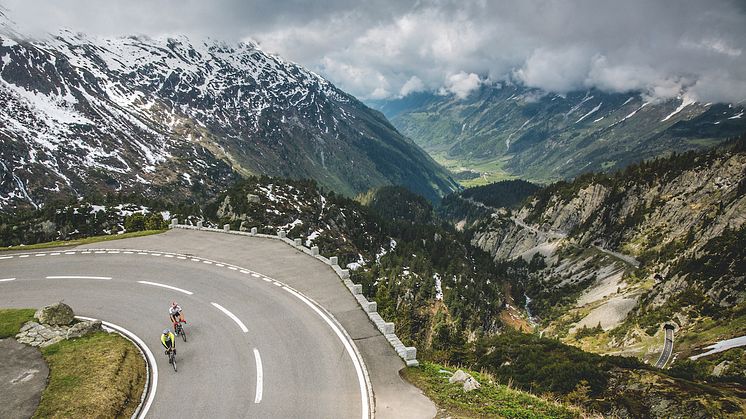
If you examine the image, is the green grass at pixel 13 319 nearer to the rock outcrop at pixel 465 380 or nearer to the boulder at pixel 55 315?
the boulder at pixel 55 315

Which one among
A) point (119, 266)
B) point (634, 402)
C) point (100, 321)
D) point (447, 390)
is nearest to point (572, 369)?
point (634, 402)

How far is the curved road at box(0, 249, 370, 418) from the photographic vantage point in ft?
64.8

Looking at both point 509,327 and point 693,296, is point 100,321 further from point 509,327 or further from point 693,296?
point 509,327

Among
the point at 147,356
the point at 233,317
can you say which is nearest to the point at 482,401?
the point at 233,317

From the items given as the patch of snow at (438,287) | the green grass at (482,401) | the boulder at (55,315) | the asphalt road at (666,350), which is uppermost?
the patch of snow at (438,287)

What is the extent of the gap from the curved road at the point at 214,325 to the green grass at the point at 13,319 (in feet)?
7.72

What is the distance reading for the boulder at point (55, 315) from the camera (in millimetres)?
24375

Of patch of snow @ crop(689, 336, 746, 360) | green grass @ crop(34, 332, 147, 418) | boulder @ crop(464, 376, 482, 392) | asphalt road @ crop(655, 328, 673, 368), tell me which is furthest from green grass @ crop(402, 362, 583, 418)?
asphalt road @ crop(655, 328, 673, 368)

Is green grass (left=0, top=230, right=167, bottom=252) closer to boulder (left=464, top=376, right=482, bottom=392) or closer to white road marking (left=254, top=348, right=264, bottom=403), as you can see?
white road marking (left=254, top=348, right=264, bottom=403)

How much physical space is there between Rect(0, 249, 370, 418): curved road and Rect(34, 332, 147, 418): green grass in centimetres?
127

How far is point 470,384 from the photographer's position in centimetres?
2111

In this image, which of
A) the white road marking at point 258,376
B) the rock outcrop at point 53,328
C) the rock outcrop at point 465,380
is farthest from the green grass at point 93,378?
the rock outcrop at point 465,380

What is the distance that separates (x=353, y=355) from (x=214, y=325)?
942 cm

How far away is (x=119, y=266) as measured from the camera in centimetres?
3612
